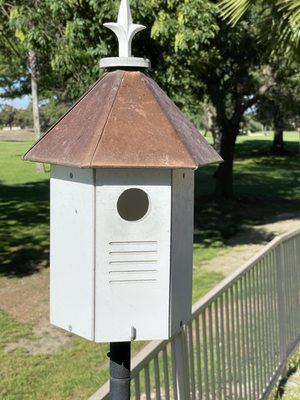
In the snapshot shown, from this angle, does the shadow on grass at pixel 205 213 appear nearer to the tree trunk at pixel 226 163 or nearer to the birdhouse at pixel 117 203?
the tree trunk at pixel 226 163

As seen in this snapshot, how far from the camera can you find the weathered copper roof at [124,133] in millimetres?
2053

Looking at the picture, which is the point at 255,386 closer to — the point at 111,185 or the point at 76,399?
the point at 76,399

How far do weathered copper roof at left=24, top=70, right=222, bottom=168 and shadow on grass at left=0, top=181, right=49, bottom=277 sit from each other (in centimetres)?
725

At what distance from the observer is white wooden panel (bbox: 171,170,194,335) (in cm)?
223

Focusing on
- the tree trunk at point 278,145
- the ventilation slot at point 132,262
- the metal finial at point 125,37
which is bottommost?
the tree trunk at point 278,145

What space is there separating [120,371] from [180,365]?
601mm

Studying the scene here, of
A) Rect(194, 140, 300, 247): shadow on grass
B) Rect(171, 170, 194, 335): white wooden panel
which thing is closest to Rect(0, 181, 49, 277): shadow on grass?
Rect(194, 140, 300, 247): shadow on grass

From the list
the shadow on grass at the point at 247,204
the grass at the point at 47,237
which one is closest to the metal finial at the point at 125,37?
the grass at the point at 47,237

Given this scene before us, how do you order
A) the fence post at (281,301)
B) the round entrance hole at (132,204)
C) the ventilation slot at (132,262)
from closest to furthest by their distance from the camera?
the ventilation slot at (132,262) → the round entrance hole at (132,204) → the fence post at (281,301)

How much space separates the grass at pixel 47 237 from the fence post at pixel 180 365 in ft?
8.75

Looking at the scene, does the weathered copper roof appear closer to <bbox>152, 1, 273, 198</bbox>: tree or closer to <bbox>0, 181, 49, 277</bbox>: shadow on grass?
<bbox>152, 1, 273, 198</bbox>: tree

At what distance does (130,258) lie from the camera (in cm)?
217

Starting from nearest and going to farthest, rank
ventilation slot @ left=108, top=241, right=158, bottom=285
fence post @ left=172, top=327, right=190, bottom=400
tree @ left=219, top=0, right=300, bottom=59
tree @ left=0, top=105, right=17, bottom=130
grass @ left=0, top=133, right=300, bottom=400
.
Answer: ventilation slot @ left=108, top=241, right=158, bottom=285, fence post @ left=172, top=327, right=190, bottom=400, grass @ left=0, top=133, right=300, bottom=400, tree @ left=219, top=0, right=300, bottom=59, tree @ left=0, top=105, right=17, bottom=130

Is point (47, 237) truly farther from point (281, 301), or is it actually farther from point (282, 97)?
point (282, 97)
